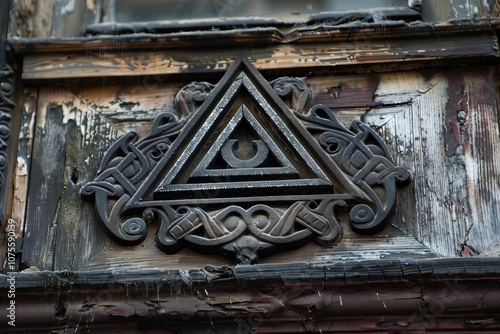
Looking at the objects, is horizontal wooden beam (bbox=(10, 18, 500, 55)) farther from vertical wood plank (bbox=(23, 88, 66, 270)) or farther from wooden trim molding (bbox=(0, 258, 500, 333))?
wooden trim molding (bbox=(0, 258, 500, 333))

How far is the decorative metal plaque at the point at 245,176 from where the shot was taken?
3387 mm

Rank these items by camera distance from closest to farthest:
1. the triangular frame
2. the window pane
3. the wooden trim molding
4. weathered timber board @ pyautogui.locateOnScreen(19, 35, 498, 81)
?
the wooden trim molding, the triangular frame, weathered timber board @ pyautogui.locateOnScreen(19, 35, 498, 81), the window pane

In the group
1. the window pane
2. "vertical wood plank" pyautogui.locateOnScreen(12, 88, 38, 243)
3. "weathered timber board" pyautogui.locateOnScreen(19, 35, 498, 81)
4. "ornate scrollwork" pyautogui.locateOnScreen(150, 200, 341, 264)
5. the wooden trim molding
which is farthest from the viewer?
the window pane

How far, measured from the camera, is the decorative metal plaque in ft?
11.1

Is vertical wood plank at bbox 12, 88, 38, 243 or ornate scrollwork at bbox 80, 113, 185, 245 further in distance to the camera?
vertical wood plank at bbox 12, 88, 38, 243

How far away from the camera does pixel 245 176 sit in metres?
3.49

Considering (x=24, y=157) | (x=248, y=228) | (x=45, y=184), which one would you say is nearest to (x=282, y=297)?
(x=248, y=228)

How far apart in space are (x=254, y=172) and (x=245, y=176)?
0.03 m

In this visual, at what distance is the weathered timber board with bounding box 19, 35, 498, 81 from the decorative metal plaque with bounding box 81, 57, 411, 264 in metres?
0.11

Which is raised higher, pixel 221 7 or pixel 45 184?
pixel 221 7

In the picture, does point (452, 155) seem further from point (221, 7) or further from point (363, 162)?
point (221, 7)

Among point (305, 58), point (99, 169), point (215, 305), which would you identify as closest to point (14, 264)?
point (99, 169)

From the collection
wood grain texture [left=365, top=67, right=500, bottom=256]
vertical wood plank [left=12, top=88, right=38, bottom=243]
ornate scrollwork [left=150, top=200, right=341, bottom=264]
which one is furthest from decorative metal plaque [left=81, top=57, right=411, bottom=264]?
vertical wood plank [left=12, top=88, right=38, bottom=243]

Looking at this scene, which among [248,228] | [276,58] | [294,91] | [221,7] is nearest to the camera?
[248,228]
